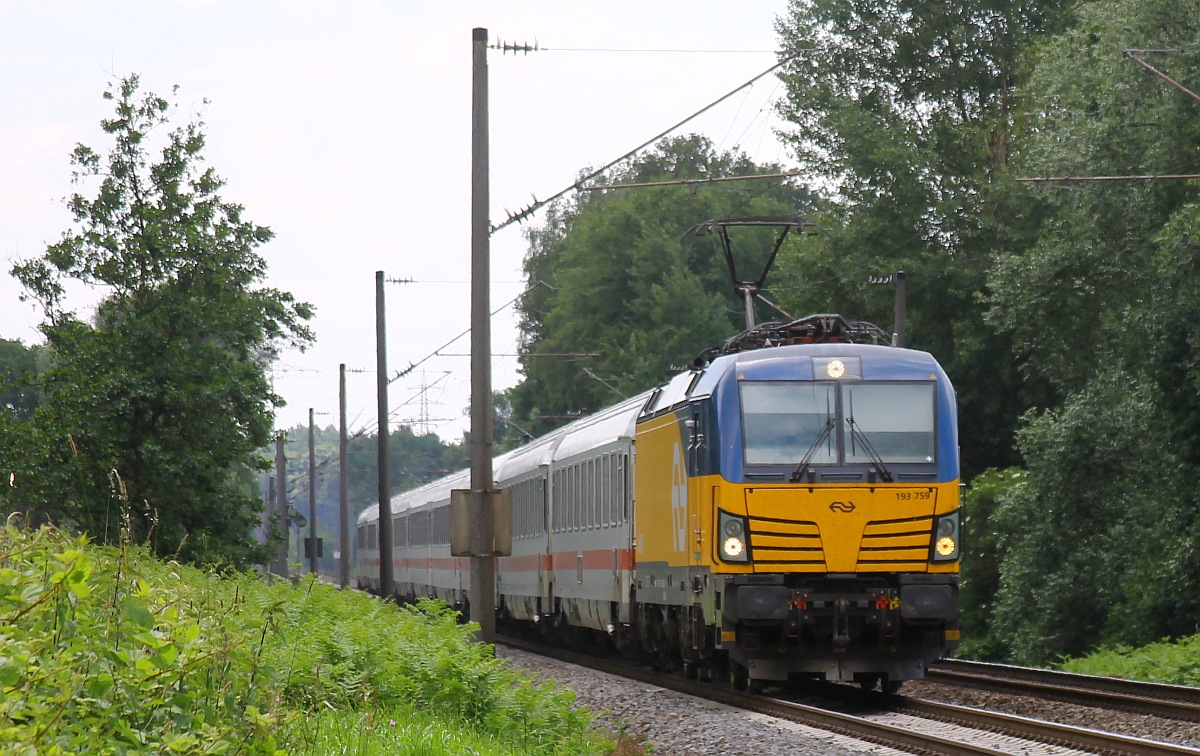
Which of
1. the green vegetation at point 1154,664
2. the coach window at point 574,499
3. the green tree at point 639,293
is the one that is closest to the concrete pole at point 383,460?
the coach window at point 574,499

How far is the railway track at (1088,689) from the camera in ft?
47.1

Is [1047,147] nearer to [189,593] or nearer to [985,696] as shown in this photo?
[985,696]

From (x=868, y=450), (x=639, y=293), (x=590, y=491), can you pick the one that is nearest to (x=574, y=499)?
(x=590, y=491)

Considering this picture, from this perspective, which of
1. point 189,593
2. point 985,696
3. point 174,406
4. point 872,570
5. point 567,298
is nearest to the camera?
point 189,593

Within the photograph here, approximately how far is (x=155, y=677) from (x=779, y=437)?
9.87 metres

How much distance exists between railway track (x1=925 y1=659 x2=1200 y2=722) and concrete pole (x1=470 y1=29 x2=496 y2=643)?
14.8ft

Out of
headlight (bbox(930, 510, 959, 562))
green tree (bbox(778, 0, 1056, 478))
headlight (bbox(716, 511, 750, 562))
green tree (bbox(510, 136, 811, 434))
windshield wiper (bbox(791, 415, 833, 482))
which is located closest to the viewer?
headlight (bbox(716, 511, 750, 562))

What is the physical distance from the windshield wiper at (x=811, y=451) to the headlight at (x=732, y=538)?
0.64 meters

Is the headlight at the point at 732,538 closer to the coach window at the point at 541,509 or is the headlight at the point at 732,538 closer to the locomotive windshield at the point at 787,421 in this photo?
the locomotive windshield at the point at 787,421

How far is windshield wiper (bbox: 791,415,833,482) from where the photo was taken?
15.4 metres

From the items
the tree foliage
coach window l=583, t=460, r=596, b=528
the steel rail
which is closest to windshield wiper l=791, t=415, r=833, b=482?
the steel rail

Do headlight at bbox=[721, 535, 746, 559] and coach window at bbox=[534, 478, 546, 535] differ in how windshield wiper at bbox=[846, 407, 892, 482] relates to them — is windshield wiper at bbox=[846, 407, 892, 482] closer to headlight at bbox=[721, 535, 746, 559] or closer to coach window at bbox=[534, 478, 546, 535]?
headlight at bbox=[721, 535, 746, 559]

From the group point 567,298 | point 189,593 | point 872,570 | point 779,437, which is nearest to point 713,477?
point 779,437

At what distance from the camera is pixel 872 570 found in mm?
15383
